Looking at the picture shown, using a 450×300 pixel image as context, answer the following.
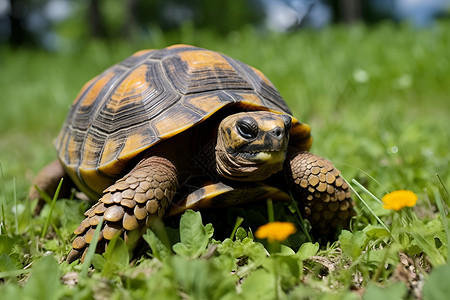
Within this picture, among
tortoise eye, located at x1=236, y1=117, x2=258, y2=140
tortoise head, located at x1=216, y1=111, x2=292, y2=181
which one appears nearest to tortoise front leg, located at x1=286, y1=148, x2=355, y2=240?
tortoise head, located at x1=216, y1=111, x2=292, y2=181

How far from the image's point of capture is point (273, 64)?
523 centimetres

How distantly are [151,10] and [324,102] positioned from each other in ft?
106

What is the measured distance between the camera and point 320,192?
161cm

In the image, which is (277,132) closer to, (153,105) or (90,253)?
(153,105)

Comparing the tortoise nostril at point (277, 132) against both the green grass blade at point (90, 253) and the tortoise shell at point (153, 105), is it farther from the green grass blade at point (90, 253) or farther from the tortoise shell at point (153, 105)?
the green grass blade at point (90, 253)

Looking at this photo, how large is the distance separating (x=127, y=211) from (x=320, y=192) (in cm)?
76

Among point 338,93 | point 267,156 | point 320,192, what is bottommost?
point 338,93

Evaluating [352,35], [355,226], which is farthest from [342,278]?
[352,35]

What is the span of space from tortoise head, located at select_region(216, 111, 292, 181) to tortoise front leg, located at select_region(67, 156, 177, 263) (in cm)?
28

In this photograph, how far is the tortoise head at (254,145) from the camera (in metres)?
1.44

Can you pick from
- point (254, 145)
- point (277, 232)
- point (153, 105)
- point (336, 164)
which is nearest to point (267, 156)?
point (254, 145)

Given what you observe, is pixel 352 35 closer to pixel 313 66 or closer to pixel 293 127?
pixel 313 66

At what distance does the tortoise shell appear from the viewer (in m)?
1.63

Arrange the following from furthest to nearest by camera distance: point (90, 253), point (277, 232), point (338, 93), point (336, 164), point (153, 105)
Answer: point (338, 93) < point (336, 164) < point (153, 105) < point (90, 253) < point (277, 232)
